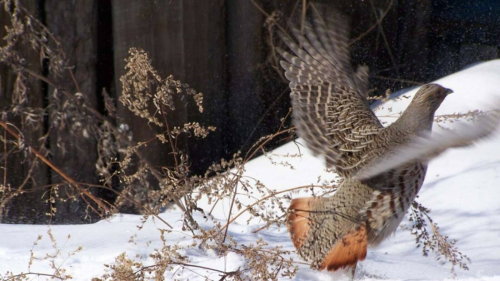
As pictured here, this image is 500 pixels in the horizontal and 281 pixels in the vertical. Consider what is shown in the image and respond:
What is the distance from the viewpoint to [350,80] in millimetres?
3322

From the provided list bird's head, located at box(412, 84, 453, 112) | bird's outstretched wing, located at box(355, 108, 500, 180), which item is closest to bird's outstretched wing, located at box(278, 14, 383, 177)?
bird's head, located at box(412, 84, 453, 112)

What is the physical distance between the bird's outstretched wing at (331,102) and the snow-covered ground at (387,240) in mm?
259

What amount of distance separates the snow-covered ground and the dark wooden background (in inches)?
17.5

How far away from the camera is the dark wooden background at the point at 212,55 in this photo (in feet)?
13.6

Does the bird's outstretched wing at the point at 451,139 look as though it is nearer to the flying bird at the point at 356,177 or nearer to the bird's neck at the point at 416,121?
the flying bird at the point at 356,177

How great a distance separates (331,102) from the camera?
124 inches

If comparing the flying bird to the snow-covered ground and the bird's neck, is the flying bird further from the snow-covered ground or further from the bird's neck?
the snow-covered ground

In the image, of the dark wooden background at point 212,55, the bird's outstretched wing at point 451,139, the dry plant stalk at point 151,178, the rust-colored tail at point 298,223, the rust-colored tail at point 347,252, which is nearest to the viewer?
the bird's outstretched wing at point 451,139

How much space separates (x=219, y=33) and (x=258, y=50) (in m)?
0.42

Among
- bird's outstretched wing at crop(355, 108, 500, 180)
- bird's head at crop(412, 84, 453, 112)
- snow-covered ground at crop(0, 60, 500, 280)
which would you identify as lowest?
snow-covered ground at crop(0, 60, 500, 280)

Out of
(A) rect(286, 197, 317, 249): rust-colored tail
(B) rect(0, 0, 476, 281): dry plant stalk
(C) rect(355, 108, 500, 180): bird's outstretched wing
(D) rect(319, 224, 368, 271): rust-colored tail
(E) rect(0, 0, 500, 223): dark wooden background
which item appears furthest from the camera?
(E) rect(0, 0, 500, 223): dark wooden background

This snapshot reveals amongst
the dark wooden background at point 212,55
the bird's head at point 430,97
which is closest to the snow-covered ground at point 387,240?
the bird's head at point 430,97

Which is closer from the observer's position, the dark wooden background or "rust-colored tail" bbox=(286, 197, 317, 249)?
"rust-colored tail" bbox=(286, 197, 317, 249)

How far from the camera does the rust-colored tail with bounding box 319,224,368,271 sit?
2709mm
